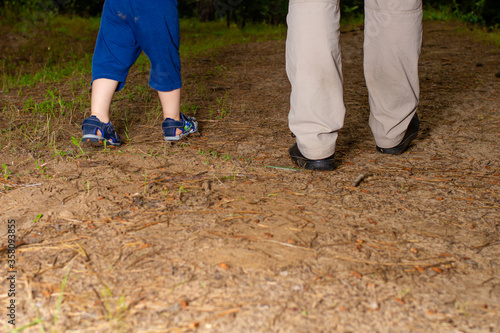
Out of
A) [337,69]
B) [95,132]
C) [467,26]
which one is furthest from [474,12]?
[95,132]

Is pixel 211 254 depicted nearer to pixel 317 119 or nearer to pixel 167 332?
pixel 167 332

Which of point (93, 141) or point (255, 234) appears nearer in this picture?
point (255, 234)

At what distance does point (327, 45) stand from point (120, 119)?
1733 millimetres

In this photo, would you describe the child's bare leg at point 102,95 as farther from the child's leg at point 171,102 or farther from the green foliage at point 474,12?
the green foliage at point 474,12

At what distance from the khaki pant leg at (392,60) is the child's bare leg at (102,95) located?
1.41 metres

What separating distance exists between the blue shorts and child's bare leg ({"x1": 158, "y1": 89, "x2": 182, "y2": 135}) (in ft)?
0.24

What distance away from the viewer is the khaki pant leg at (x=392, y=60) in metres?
2.33

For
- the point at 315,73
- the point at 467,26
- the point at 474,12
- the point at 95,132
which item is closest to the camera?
the point at 315,73

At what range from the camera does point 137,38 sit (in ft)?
8.46

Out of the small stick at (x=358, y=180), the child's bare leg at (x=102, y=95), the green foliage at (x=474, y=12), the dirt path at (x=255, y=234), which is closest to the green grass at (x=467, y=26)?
the green foliage at (x=474, y=12)

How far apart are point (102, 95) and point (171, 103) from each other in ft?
1.29

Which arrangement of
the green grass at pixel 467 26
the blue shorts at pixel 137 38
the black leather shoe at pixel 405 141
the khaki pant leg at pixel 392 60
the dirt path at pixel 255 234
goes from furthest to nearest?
the green grass at pixel 467 26 < the black leather shoe at pixel 405 141 < the blue shorts at pixel 137 38 < the khaki pant leg at pixel 392 60 < the dirt path at pixel 255 234

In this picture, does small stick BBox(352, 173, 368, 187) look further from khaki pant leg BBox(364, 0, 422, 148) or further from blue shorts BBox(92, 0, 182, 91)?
blue shorts BBox(92, 0, 182, 91)

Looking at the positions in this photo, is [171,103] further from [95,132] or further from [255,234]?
[255,234]
